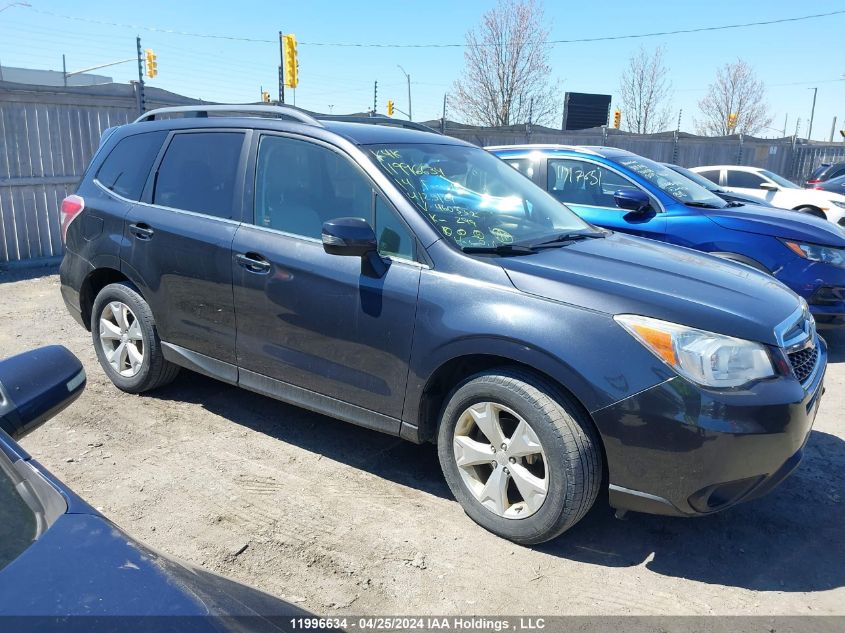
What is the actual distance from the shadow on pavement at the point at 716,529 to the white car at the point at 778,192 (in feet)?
32.1

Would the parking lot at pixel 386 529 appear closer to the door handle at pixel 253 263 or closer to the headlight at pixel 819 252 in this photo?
the door handle at pixel 253 263

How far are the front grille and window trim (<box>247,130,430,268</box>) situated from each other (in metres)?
1.72

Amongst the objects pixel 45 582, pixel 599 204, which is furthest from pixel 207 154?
pixel 599 204

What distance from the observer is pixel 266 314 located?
147 inches

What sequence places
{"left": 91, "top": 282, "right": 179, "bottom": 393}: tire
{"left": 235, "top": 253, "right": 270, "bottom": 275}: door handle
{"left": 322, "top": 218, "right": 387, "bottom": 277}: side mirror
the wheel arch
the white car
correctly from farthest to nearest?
the white car
the wheel arch
{"left": 91, "top": 282, "right": 179, "bottom": 393}: tire
{"left": 235, "top": 253, "right": 270, "bottom": 275}: door handle
{"left": 322, "top": 218, "right": 387, "bottom": 277}: side mirror

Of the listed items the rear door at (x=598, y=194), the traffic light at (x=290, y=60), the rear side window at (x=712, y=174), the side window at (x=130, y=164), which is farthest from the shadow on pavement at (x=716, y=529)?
the traffic light at (x=290, y=60)

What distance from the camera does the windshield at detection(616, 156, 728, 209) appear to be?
21.4 ft

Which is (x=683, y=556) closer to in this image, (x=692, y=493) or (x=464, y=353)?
(x=692, y=493)

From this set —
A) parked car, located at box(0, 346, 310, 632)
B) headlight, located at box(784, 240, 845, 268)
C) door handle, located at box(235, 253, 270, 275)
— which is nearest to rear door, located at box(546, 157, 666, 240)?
headlight, located at box(784, 240, 845, 268)

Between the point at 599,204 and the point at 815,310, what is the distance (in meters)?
2.13

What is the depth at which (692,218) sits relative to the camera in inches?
245

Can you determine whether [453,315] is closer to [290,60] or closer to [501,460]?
[501,460]

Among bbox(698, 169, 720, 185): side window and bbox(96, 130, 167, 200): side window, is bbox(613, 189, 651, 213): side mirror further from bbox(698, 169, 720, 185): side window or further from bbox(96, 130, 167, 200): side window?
bbox(698, 169, 720, 185): side window

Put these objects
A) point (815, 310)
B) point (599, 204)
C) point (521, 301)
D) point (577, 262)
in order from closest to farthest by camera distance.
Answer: point (521, 301) → point (577, 262) → point (815, 310) → point (599, 204)
